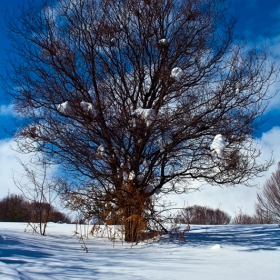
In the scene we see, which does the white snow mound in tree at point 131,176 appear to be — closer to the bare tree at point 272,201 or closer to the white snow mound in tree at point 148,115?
the white snow mound in tree at point 148,115

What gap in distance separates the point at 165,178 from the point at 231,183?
1481 mm

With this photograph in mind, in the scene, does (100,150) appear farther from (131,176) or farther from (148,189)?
(148,189)

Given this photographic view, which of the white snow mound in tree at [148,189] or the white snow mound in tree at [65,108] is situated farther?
the white snow mound in tree at [148,189]

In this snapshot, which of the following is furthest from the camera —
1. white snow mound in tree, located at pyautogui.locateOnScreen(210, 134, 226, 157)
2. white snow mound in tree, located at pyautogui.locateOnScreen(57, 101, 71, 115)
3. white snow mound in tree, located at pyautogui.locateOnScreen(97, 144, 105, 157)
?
white snow mound in tree, located at pyautogui.locateOnScreen(97, 144, 105, 157)

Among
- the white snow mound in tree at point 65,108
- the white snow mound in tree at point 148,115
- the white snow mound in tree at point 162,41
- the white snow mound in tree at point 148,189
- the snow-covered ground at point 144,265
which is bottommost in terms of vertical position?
the snow-covered ground at point 144,265

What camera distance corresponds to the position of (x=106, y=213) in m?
6.31

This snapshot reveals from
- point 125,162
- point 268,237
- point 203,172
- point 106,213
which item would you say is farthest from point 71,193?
point 268,237

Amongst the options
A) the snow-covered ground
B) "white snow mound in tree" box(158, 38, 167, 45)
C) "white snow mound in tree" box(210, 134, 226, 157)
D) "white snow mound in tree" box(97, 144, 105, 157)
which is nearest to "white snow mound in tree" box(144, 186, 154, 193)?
"white snow mound in tree" box(97, 144, 105, 157)

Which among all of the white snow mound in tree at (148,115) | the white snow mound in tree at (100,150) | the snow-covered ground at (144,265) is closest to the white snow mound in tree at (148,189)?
the white snow mound in tree at (100,150)

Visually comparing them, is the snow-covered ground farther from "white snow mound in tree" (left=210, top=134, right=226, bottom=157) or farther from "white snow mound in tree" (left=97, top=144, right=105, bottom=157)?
"white snow mound in tree" (left=97, top=144, right=105, bottom=157)

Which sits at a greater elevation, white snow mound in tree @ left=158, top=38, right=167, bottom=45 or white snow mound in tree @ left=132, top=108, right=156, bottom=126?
white snow mound in tree @ left=158, top=38, right=167, bottom=45

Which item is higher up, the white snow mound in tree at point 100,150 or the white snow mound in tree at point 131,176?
the white snow mound in tree at point 100,150

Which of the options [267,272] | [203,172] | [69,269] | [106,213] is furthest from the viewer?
[203,172]

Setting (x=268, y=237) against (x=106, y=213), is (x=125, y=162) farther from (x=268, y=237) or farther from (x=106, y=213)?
(x=268, y=237)
